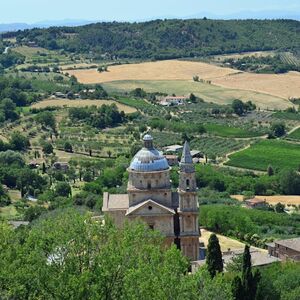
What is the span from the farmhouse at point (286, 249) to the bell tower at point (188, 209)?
7.29 meters

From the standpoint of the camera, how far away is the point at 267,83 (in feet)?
615

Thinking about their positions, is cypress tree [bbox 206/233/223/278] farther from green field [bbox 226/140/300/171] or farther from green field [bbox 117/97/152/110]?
green field [bbox 117/97/152/110]

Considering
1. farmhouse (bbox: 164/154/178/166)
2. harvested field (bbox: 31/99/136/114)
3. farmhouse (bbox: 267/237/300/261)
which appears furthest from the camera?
harvested field (bbox: 31/99/136/114)

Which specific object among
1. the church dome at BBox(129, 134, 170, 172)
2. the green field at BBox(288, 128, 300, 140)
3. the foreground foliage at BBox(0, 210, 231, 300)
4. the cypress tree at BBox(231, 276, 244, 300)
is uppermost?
the foreground foliage at BBox(0, 210, 231, 300)

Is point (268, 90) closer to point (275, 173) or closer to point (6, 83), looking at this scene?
point (6, 83)

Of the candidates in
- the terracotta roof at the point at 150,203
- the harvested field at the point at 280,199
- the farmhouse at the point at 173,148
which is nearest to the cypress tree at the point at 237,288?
the terracotta roof at the point at 150,203

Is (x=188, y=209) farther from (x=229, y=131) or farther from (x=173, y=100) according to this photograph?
(x=173, y=100)

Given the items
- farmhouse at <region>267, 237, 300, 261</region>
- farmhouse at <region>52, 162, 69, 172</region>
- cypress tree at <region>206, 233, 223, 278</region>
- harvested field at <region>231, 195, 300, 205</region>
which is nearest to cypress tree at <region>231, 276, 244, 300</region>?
cypress tree at <region>206, 233, 223, 278</region>

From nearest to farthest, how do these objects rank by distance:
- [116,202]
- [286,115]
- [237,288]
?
[237,288], [116,202], [286,115]

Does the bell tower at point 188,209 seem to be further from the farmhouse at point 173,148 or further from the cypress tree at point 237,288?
the farmhouse at point 173,148

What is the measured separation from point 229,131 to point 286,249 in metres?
69.6

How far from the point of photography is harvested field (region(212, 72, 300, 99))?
→ 7062 inches

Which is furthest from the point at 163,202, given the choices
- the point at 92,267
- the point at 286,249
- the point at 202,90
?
the point at 202,90

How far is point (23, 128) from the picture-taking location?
132 m
